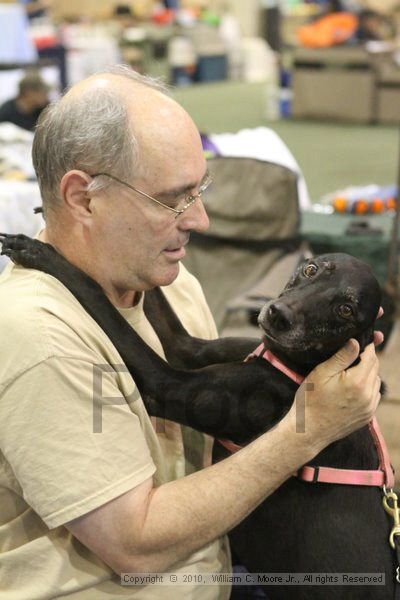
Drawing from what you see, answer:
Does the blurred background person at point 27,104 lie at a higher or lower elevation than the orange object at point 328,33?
higher

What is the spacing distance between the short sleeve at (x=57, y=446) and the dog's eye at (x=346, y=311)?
1.71 feet

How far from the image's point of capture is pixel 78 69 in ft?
35.0

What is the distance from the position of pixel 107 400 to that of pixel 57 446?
11cm

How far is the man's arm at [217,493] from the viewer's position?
46.0 inches

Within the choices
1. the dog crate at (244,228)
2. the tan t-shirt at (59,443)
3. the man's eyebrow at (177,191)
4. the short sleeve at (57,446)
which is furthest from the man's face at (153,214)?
the dog crate at (244,228)

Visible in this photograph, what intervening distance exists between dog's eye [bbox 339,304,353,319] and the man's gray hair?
479mm

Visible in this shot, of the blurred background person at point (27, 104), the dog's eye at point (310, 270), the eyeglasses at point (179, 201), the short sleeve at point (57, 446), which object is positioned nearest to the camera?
Answer: the short sleeve at point (57, 446)

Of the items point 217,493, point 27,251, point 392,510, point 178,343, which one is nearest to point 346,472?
point 392,510

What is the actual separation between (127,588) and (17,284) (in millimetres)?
492

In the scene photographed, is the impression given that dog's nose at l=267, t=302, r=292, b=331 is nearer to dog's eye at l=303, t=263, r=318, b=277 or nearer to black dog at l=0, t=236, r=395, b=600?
black dog at l=0, t=236, r=395, b=600

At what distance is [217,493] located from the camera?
122 cm

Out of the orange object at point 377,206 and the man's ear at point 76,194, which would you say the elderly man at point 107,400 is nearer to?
the man's ear at point 76,194

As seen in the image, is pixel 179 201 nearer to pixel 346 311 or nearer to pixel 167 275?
pixel 167 275

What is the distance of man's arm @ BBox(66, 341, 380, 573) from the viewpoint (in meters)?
1.17
